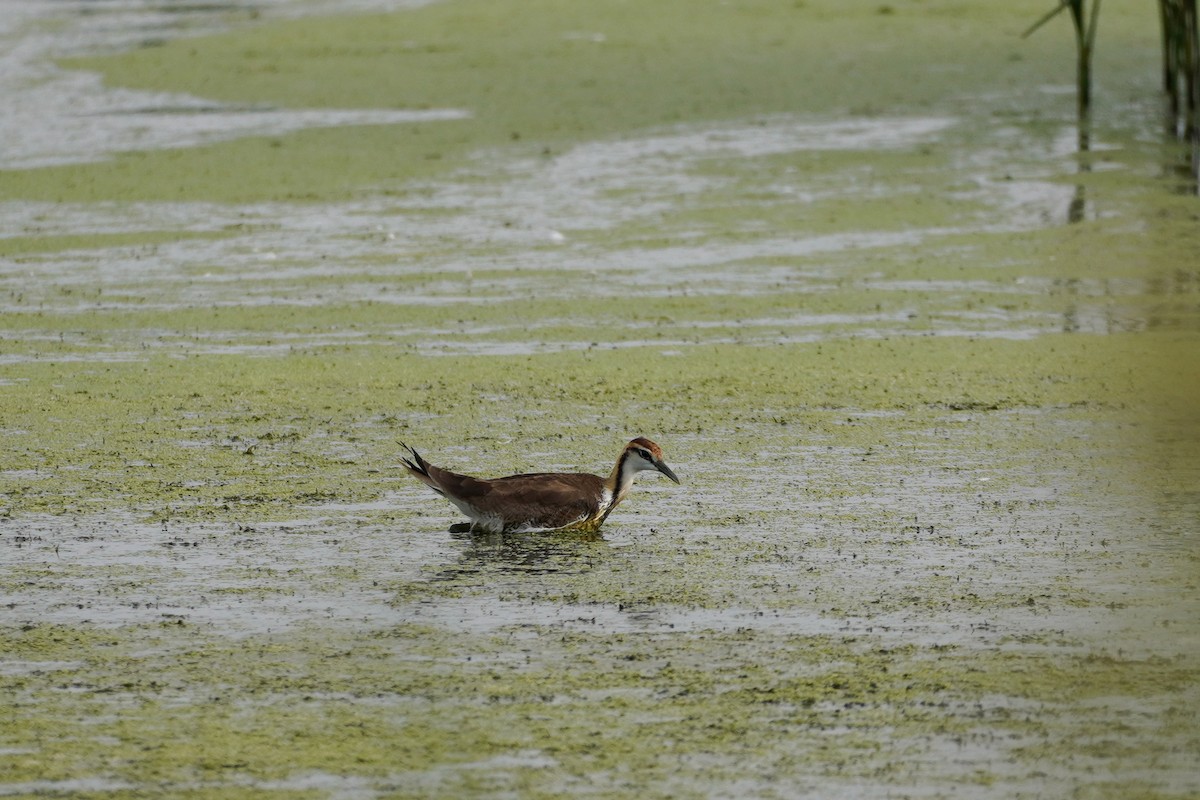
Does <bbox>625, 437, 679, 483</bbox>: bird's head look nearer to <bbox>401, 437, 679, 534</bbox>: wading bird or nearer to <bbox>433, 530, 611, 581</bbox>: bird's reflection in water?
<bbox>401, 437, 679, 534</bbox>: wading bird

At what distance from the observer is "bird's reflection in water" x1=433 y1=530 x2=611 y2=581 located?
17.3 feet

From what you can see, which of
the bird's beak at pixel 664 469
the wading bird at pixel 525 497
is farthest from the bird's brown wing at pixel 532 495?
the bird's beak at pixel 664 469

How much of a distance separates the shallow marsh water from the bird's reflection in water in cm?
2

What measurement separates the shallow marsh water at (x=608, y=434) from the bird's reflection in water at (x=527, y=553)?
0.8 inches

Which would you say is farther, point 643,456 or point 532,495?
point 643,456

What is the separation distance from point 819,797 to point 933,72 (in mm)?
11588

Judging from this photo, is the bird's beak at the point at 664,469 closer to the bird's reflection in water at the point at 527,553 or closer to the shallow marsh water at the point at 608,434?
the shallow marsh water at the point at 608,434

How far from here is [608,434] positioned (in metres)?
6.68

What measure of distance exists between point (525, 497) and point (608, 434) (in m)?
1.21

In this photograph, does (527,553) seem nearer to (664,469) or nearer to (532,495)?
(532,495)

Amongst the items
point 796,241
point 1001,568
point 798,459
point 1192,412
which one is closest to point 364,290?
point 796,241

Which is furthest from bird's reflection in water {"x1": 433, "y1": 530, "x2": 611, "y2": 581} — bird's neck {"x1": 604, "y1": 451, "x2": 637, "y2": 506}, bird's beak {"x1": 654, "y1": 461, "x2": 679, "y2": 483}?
bird's beak {"x1": 654, "y1": 461, "x2": 679, "y2": 483}

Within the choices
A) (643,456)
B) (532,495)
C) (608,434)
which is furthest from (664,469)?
(608,434)

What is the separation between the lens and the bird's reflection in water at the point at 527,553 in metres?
5.27
